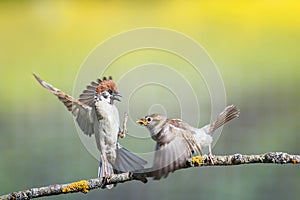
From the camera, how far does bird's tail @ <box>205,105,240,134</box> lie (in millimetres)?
1669

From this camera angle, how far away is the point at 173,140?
5.18 feet

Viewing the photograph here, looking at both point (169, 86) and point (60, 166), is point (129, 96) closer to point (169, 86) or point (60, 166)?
point (169, 86)

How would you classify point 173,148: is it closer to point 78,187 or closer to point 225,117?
point 225,117

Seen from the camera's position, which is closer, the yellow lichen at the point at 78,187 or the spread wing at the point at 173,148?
the spread wing at the point at 173,148

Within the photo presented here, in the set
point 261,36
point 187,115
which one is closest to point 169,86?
point 187,115

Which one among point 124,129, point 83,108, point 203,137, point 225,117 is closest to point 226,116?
point 225,117

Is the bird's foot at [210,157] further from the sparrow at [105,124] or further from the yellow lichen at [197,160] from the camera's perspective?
the sparrow at [105,124]

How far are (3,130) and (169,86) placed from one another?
657mm

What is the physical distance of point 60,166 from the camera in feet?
5.75

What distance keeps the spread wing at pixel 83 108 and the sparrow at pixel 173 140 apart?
0.57 ft

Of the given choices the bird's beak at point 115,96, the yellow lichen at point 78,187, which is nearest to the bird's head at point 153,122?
the bird's beak at point 115,96

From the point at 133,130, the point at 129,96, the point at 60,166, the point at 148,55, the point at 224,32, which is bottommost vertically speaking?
the point at 60,166

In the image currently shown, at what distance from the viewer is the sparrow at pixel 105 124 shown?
5.38 ft

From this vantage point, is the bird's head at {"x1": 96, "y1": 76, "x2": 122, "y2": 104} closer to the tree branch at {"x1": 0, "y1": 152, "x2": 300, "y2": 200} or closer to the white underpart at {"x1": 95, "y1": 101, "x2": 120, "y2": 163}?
the white underpart at {"x1": 95, "y1": 101, "x2": 120, "y2": 163}
